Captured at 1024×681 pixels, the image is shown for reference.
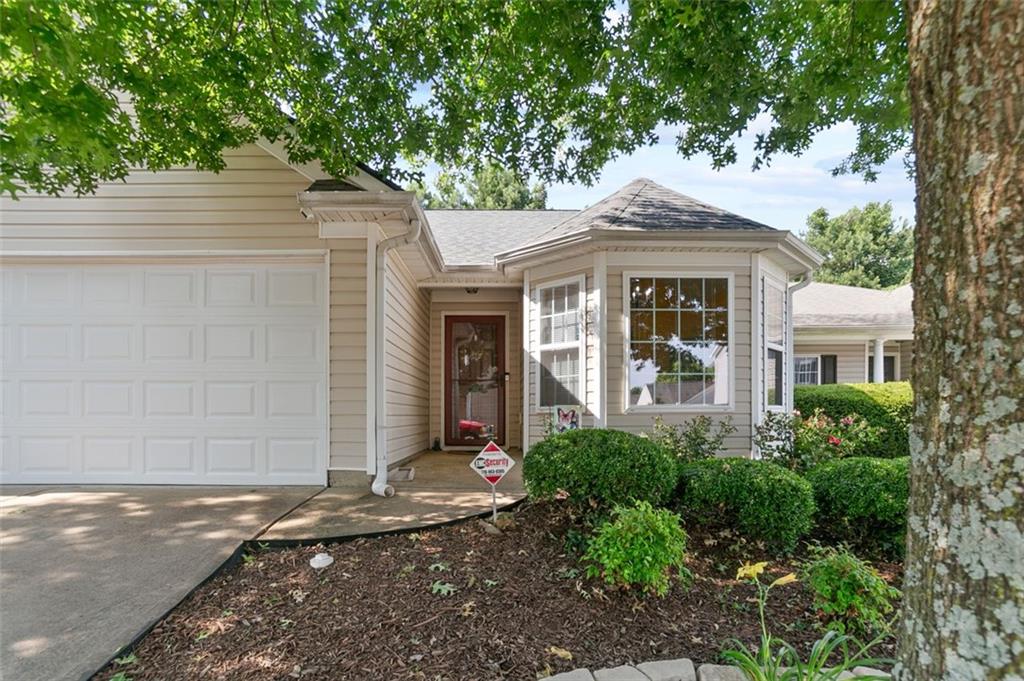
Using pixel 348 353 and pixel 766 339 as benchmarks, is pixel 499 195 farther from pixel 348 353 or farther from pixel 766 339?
pixel 348 353

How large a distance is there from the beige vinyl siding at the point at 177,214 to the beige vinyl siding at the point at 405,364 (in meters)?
1.22

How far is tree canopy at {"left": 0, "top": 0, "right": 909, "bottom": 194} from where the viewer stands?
11.9 feet

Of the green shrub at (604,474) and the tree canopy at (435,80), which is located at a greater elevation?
the tree canopy at (435,80)

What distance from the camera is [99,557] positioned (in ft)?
11.3

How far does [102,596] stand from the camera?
292cm

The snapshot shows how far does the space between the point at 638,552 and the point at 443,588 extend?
3.65 feet

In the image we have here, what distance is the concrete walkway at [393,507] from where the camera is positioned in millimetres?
3820

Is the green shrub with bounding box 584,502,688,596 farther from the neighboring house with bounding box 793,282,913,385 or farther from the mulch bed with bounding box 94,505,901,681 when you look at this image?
the neighboring house with bounding box 793,282,913,385

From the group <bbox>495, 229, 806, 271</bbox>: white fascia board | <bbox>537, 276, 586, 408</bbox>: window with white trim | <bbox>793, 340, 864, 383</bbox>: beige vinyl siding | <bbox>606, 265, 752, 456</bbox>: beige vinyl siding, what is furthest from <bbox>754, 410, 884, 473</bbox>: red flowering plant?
<bbox>793, 340, 864, 383</bbox>: beige vinyl siding

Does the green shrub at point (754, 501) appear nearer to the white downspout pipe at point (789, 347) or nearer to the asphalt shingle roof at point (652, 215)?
the asphalt shingle roof at point (652, 215)

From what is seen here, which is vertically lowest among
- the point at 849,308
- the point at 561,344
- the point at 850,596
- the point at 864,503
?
the point at 850,596

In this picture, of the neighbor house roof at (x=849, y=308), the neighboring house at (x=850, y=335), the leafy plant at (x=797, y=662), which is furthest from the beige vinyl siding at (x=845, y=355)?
the leafy plant at (x=797, y=662)

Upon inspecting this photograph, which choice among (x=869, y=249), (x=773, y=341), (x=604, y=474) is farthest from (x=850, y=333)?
(x=869, y=249)

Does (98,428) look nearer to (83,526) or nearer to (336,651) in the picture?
(83,526)
